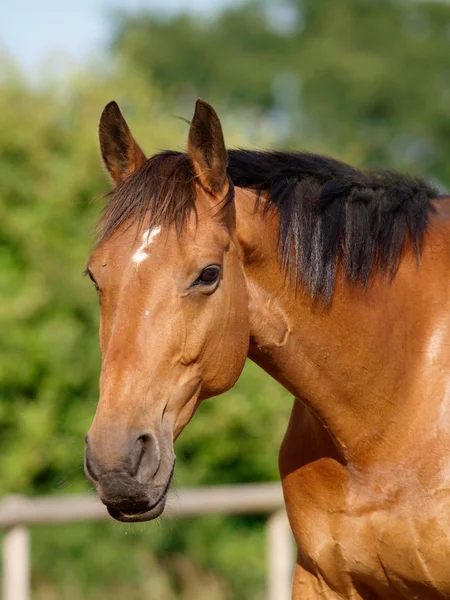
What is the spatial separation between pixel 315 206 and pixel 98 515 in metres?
4.02

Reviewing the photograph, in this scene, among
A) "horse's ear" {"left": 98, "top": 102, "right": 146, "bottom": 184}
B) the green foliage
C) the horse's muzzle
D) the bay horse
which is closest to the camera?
the horse's muzzle

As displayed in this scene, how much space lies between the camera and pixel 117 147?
3.57 m

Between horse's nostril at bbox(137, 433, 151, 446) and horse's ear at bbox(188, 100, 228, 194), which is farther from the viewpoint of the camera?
horse's ear at bbox(188, 100, 228, 194)

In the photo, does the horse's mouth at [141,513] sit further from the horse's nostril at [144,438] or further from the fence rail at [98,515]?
the fence rail at [98,515]

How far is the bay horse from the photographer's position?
3.06m

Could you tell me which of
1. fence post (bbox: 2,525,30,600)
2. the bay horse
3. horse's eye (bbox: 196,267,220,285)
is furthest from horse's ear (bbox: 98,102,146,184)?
fence post (bbox: 2,525,30,600)

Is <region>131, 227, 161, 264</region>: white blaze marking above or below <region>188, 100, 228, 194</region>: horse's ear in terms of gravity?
below

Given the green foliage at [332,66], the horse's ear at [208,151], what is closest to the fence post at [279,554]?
the horse's ear at [208,151]

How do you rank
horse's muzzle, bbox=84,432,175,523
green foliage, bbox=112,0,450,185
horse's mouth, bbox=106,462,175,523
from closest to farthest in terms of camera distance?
horse's muzzle, bbox=84,432,175,523 → horse's mouth, bbox=106,462,175,523 → green foliage, bbox=112,0,450,185

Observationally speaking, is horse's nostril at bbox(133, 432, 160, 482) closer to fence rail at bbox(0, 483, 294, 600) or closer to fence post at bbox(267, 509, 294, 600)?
fence rail at bbox(0, 483, 294, 600)

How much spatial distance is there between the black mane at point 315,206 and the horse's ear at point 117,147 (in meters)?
0.23

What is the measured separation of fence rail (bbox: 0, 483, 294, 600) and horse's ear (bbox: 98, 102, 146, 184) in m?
2.75

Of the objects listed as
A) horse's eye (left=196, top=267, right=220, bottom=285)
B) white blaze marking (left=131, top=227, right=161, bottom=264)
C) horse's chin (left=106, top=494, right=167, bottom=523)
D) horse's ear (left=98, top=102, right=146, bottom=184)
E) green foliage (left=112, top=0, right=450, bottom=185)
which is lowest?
green foliage (left=112, top=0, right=450, bottom=185)

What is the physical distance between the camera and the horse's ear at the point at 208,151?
10.7ft
